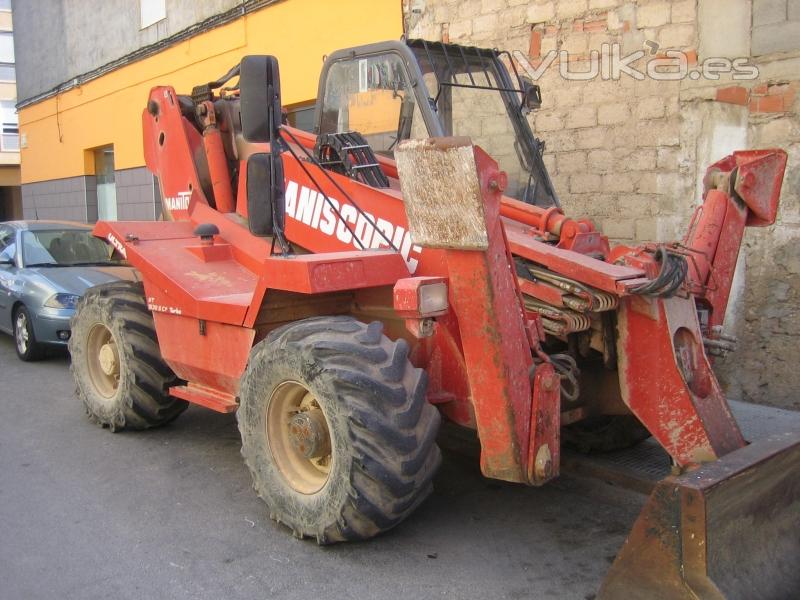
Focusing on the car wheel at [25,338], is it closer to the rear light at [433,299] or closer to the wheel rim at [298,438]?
the wheel rim at [298,438]

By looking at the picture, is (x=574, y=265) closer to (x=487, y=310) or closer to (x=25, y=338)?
(x=487, y=310)

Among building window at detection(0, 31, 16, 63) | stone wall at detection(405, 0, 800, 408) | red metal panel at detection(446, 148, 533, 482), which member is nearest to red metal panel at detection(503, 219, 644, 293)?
red metal panel at detection(446, 148, 533, 482)

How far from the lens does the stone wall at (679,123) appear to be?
670cm

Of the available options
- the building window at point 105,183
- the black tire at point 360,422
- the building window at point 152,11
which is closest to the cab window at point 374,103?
the black tire at point 360,422

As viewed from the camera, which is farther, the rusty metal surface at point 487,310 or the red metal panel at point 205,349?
the red metal panel at point 205,349

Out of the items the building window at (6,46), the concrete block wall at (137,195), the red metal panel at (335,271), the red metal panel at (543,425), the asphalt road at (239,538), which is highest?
the building window at (6,46)

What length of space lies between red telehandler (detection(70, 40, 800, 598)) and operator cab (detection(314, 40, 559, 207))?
0.06 ft

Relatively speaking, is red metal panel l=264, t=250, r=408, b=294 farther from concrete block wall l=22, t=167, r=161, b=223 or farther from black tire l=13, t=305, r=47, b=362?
concrete block wall l=22, t=167, r=161, b=223

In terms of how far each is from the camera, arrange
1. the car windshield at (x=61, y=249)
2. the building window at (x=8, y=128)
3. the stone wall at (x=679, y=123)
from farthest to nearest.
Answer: the building window at (x=8, y=128) → the car windshield at (x=61, y=249) → the stone wall at (x=679, y=123)

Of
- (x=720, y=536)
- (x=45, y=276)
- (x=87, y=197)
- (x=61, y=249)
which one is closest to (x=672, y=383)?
(x=720, y=536)

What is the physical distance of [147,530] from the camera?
4.48 m

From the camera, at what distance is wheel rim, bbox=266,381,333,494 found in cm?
410

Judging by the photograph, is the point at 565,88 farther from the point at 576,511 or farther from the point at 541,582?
the point at 541,582

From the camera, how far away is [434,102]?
4.90m
